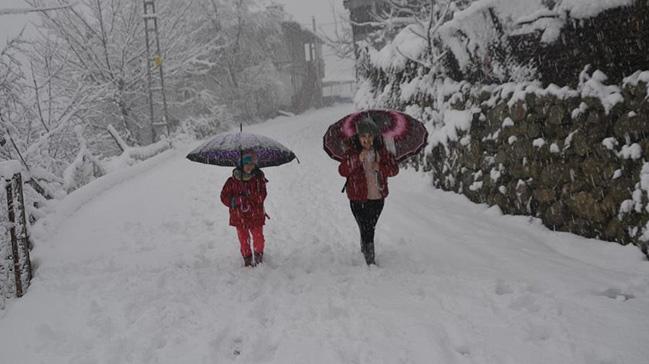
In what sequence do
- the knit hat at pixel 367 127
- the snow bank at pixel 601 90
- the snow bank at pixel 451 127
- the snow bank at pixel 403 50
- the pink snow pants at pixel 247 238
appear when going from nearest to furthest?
the knit hat at pixel 367 127, the snow bank at pixel 601 90, the pink snow pants at pixel 247 238, the snow bank at pixel 451 127, the snow bank at pixel 403 50

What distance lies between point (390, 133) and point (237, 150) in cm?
173

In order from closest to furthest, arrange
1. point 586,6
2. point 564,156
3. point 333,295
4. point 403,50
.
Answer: point 333,295, point 586,6, point 564,156, point 403,50

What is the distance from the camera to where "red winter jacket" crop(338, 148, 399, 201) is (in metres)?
4.83

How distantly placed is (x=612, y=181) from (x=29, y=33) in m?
23.0

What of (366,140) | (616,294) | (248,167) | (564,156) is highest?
(366,140)

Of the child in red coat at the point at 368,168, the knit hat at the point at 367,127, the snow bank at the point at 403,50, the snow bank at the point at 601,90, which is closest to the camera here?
the knit hat at the point at 367,127

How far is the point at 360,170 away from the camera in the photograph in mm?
4832

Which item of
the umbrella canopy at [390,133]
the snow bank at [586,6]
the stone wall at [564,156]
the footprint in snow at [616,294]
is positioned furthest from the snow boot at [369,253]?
the snow bank at [586,6]

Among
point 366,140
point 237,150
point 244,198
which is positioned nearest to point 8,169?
point 237,150

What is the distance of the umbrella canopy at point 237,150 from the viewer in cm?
478

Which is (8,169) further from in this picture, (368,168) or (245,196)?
(368,168)

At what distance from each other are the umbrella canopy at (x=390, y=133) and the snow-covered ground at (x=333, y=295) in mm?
1368

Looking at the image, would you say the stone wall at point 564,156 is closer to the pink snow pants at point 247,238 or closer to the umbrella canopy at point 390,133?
the umbrella canopy at point 390,133

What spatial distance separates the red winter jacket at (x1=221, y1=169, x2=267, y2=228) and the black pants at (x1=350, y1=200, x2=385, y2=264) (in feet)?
3.66
